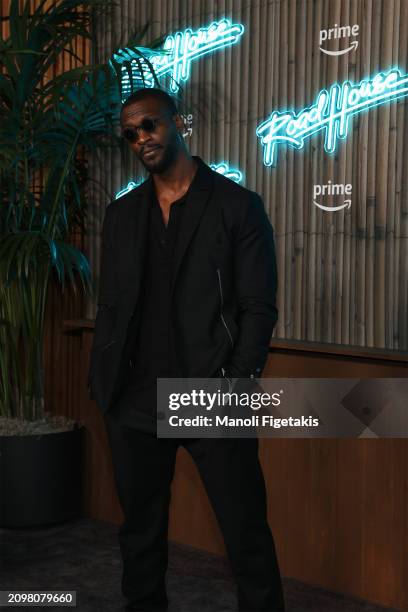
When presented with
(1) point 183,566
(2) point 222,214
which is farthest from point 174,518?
(2) point 222,214

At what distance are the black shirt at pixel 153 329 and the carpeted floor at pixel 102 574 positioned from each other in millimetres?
864

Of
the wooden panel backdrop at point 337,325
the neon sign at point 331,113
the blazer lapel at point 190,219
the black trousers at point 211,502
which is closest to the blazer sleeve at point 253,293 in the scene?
the blazer lapel at point 190,219

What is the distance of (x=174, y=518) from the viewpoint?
4.09 meters

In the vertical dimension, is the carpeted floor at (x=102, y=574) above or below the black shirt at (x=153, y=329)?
below

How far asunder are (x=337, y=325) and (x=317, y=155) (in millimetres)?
657

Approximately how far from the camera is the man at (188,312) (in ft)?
8.59

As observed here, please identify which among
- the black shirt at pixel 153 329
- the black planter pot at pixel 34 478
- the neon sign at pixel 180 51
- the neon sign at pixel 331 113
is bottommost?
the black planter pot at pixel 34 478

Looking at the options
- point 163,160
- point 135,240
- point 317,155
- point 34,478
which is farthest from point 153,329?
point 34,478

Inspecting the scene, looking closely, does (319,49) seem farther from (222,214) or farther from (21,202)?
(21,202)

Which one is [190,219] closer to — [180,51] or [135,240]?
[135,240]

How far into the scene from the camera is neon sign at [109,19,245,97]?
3.84m

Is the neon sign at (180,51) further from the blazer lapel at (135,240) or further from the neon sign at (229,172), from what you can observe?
the blazer lapel at (135,240)

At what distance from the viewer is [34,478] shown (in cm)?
414

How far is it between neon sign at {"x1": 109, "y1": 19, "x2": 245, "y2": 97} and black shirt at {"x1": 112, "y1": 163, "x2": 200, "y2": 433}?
1296 millimetres
